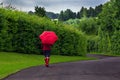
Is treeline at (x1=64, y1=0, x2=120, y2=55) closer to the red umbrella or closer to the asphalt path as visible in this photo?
the red umbrella

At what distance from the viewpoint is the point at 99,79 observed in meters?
16.4

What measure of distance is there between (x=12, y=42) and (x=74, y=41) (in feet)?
40.6

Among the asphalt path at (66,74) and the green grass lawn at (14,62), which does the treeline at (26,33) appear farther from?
the asphalt path at (66,74)

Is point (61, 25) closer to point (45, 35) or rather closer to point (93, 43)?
point (45, 35)

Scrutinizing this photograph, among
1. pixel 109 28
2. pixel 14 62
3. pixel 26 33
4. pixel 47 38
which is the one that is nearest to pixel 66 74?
pixel 47 38

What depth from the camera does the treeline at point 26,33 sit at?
36.4 meters

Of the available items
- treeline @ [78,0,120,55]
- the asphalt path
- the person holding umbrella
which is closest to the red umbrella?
the person holding umbrella

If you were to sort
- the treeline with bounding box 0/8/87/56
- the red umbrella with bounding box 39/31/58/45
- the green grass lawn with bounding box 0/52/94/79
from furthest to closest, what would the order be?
the treeline with bounding box 0/8/87/56 < the red umbrella with bounding box 39/31/58/45 < the green grass lawn with bounding box 0/52/94/79

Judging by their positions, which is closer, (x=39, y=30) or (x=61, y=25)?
(x=39, y=30)

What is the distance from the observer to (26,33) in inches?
1554

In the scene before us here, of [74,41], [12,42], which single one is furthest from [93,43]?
[12,42]

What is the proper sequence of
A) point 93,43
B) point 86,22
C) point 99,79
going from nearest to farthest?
point 99,79, point 93,43, point 86,22

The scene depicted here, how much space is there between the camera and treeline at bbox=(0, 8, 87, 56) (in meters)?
36.4

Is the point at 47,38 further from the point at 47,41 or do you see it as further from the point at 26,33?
the point at 26,33
